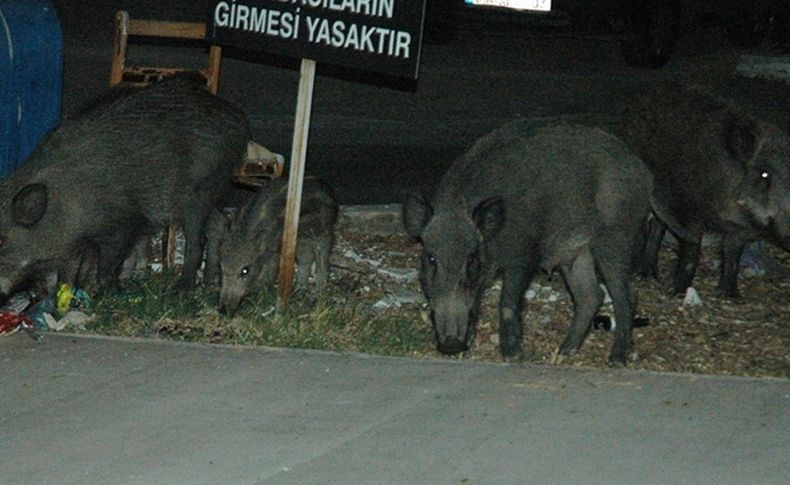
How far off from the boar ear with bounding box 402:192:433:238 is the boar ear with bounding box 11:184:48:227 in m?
2.07

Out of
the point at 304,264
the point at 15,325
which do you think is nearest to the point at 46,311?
the point at 15,325

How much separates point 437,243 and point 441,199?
0.36 metres

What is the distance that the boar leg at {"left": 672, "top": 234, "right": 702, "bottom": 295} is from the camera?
10.0 m

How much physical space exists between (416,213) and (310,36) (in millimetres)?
1143

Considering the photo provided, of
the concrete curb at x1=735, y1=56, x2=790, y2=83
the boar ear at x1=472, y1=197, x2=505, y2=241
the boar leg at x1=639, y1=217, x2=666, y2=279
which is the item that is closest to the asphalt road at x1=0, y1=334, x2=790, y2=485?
the boar ear at x1=472, y1=197, x2=505, y2=241

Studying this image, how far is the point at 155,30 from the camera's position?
10.1 m

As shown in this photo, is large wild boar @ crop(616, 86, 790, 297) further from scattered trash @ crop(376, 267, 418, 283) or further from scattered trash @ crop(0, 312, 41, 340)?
scattered trash @ crop(0, 312, 41, 340)

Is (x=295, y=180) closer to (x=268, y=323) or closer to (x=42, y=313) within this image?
(x=268, y=323)

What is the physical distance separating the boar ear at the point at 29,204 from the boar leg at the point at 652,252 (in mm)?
3828

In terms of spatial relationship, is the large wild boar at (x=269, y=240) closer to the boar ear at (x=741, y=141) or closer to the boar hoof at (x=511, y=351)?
the boar hoof at (x=511, y=351)

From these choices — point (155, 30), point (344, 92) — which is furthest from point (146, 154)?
point (344, 92)

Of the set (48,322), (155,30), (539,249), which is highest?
(155,30)

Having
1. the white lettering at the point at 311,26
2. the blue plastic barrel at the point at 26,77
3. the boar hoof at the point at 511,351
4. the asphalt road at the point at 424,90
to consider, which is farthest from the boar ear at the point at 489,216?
the asphalt road at the point at 424,90

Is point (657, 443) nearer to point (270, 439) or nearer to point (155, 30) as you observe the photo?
point (270, 439)
